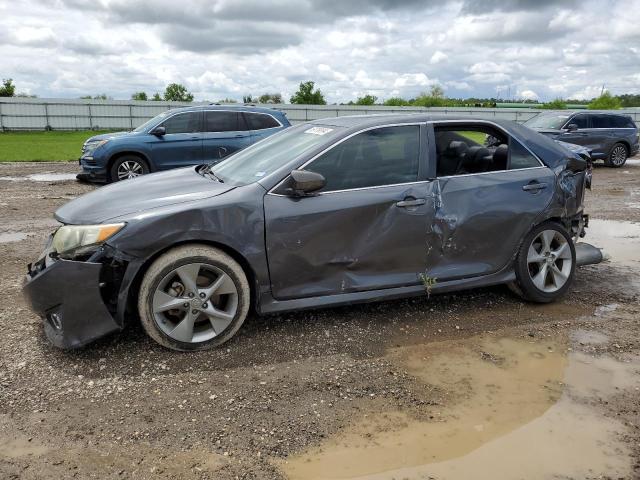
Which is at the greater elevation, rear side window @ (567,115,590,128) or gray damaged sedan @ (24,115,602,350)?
rear side window @ (567,115,590,128)

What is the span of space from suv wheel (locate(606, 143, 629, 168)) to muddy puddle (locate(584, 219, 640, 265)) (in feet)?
31.9

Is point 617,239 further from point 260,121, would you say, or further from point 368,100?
point 368,100

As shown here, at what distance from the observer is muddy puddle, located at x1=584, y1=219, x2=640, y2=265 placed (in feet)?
21.8

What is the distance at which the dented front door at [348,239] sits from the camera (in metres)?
3.96

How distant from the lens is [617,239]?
25.0 ft

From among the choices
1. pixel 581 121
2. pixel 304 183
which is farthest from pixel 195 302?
pixel 581 121

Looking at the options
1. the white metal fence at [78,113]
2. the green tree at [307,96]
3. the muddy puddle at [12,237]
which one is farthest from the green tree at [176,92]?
the muddy puddle at [12,237]

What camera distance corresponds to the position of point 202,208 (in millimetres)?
3797

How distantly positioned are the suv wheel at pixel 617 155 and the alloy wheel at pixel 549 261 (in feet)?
47.0

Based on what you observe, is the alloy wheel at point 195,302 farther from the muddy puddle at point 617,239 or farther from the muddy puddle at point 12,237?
the muddy puddle at point 617,239

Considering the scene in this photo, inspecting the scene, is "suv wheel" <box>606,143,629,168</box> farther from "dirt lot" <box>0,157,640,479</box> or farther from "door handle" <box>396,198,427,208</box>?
"door handle" <box>396,198,427,208</box>

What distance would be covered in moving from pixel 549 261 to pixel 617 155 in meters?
14.8

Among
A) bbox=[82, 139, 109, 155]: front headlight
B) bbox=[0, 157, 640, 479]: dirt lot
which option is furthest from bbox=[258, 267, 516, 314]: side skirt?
bbox=[82, 139, 109, 155]: front headlight

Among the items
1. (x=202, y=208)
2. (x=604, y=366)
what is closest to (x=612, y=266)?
(x=604, y=366)
